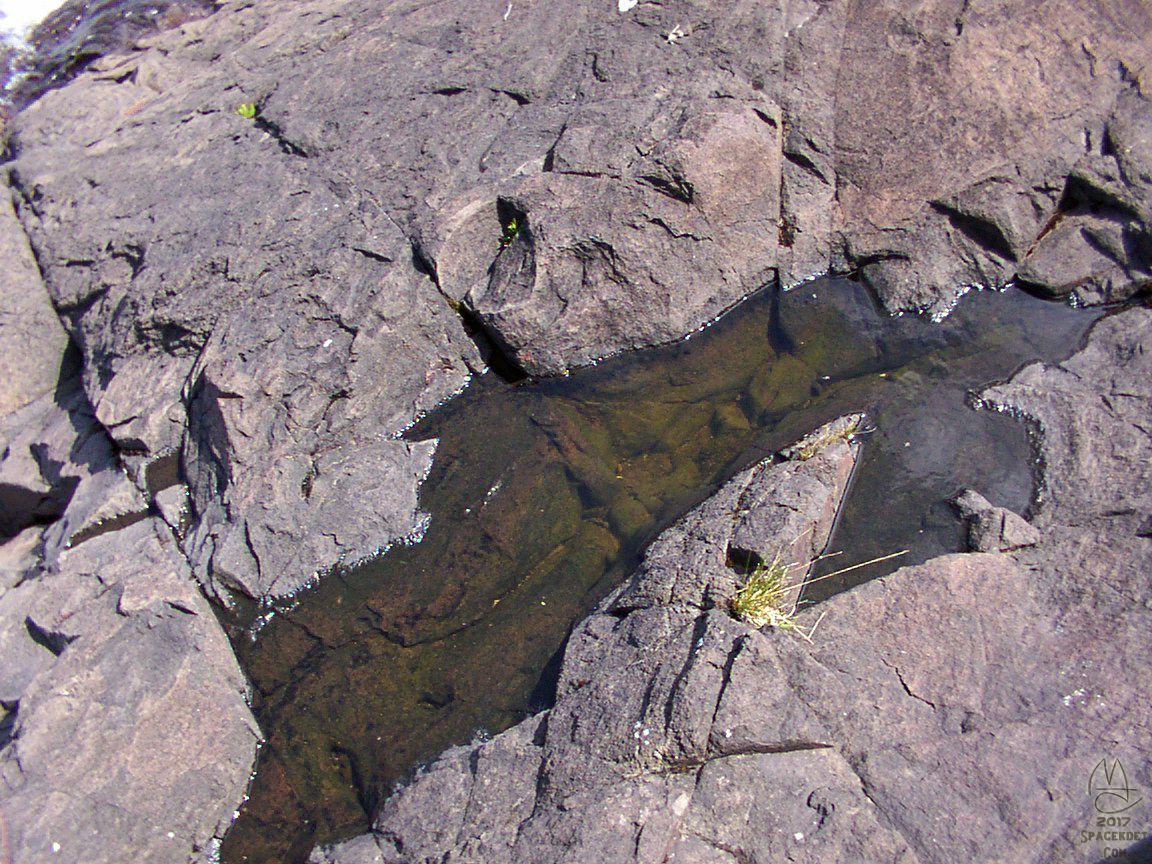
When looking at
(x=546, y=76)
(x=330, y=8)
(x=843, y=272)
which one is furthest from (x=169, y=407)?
(x=843, y=272)

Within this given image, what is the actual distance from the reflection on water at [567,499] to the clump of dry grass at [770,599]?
1.10 feet

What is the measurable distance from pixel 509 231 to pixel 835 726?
373 cm

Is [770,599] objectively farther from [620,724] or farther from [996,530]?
[996,530]

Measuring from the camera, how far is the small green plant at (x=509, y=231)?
6.16m

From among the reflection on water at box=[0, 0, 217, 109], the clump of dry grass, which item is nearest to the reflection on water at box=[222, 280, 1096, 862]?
the clump of dry grass

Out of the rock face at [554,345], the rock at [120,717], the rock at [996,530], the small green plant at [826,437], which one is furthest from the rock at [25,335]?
the rock at [996,530]

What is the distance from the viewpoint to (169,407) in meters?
5.94

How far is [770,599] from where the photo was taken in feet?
14.3


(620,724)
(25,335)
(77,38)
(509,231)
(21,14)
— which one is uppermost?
(21,14)

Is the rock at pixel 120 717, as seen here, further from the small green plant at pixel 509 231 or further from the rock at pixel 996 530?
the rock at pixel 996 530

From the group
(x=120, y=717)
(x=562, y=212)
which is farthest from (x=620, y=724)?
(x=562, y=212)

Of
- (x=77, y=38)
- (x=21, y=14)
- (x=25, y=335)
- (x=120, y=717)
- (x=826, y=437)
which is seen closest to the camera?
(x=120, y=717)

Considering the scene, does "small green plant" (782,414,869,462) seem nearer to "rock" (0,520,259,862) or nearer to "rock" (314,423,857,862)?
"rock" (314,423,857,862)

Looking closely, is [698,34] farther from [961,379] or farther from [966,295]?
[961,379]
